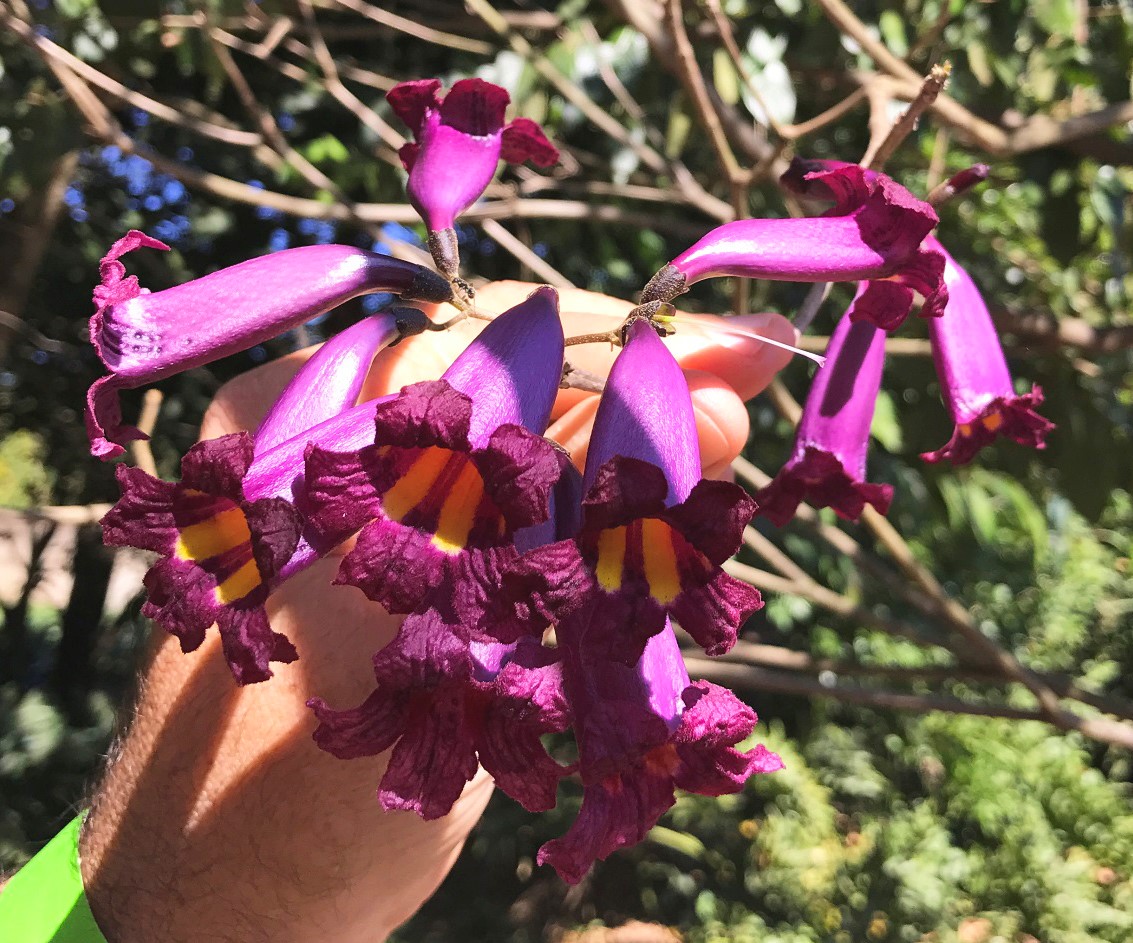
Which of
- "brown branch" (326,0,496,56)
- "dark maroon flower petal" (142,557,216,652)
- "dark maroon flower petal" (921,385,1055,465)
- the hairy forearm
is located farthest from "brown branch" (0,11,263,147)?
"dark maroon flower petal" (921,385,1055,465)

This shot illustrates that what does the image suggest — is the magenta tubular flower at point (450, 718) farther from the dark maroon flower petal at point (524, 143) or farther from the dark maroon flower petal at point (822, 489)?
the dark maroon flower petal at point (524, 143)

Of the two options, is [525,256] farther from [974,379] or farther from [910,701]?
[910,701]

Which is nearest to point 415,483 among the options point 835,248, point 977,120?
point 835,248

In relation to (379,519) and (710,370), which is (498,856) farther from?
(379,519)

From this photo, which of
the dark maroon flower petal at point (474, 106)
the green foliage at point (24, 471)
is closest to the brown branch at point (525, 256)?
the dark maroon flower petal at point (474, 106)

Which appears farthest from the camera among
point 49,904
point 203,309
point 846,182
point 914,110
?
point 49,904

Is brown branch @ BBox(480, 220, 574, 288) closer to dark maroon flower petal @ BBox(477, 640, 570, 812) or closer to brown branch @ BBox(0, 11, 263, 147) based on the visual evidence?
brown branch @ BBox(0, 11, 263, 147)

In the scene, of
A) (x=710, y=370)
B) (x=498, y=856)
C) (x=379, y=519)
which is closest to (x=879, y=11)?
(x=710, y=370)
